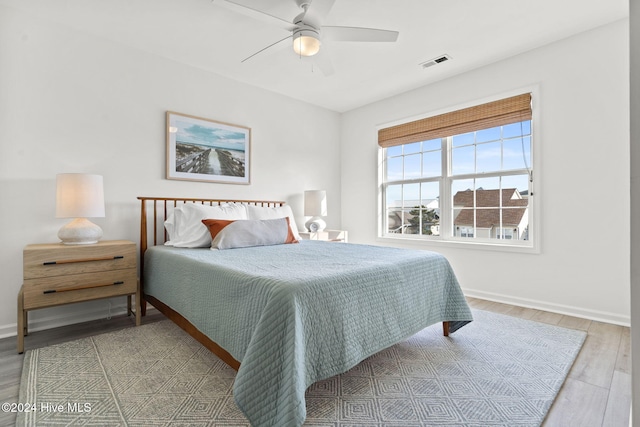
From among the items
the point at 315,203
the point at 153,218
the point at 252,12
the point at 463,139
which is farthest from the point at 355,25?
the point at 153,218

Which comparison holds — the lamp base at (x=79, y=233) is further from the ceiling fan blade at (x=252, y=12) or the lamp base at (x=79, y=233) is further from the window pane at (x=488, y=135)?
the window pane at (x=488, y=135)

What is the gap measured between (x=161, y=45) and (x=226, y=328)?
274 cm

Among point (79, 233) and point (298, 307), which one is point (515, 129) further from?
point (79, 233)

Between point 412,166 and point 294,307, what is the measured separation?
336cm

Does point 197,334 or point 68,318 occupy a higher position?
point 197,334

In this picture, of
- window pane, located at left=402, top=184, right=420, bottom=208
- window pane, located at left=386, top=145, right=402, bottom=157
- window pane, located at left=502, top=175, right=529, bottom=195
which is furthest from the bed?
window pane, located at left=386, top=145, right=402, bottom=157

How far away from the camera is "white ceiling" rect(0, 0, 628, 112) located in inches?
95.8

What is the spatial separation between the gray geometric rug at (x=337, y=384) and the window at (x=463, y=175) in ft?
4.67

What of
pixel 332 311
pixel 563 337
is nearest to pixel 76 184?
pixel 332 311

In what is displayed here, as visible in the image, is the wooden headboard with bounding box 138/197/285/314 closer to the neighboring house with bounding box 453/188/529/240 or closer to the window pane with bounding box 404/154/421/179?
the window pane with bounding box 404/154/421/179

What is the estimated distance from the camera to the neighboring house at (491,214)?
3305 mm

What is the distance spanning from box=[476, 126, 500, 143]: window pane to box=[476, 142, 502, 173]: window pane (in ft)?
0.18

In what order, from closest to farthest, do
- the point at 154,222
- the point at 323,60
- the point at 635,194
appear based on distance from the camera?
1. the point at 635,194
2. the point at 323,60
3. the point at 154,222

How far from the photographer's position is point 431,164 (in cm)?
406
